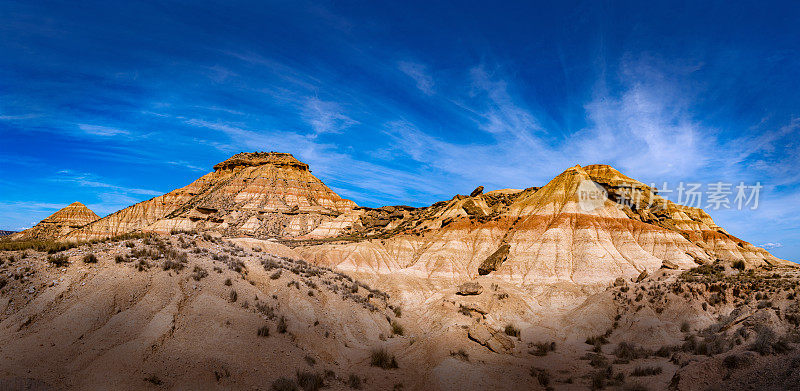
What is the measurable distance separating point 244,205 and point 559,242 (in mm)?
84458

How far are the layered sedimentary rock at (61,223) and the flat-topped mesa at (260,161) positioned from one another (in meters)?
47.3

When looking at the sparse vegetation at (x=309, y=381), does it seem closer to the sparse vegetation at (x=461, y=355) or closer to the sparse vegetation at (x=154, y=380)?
the sparse vegetation at (x=154, y=380)

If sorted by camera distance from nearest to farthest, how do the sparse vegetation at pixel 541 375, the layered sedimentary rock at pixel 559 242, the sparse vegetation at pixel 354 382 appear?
the sparse vegetation at pixel 354 382
the sparse vegetation at pixel 541 375
the layered sedimentary rock at pixel 559 242

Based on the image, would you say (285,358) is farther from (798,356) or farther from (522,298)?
(522,298)

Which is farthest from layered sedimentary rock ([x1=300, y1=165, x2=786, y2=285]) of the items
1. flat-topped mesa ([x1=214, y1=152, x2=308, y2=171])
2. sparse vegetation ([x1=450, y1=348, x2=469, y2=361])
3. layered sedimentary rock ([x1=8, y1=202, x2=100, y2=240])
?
layered sedimentary rock ([x1=8, y1=202, x2=100, y2=240])

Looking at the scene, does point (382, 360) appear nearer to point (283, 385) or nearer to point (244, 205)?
point (283, 385)

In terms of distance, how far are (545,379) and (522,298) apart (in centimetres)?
2210

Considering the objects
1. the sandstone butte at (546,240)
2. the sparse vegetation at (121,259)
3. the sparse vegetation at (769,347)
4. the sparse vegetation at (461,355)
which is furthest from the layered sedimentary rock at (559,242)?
the sparse vegetation at (121,259)

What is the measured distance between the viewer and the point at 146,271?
14.0 meters

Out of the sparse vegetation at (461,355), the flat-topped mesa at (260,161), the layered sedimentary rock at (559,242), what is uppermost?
the flat-topped mesa at (260,161)

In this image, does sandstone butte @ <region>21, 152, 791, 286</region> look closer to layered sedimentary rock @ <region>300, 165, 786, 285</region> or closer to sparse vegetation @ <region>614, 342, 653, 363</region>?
layered sedimentary rock @ <region>300, 165, 786, 285</region>

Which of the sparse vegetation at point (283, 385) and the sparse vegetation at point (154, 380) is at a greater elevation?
the sparse vegetation at point (154, 380)

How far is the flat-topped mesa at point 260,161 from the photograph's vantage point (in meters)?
123

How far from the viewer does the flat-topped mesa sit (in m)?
123
